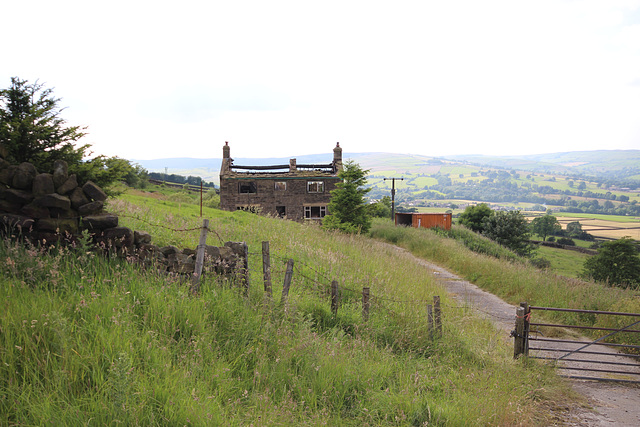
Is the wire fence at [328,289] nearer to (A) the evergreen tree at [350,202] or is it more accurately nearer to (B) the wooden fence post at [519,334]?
(B) the wooden fence post at [519,334]

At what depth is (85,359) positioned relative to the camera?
3.90m

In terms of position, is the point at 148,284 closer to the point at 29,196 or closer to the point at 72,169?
the point at 29,196

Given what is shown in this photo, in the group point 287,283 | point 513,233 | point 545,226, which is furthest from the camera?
point 545,226

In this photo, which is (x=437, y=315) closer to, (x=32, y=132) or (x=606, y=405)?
(x=606, y=405)

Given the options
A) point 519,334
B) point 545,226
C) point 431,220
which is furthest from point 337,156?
point 545,226

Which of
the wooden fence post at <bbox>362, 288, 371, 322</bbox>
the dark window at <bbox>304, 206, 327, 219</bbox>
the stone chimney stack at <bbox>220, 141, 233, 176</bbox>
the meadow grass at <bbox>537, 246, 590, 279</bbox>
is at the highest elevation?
the stone chimney stack at <bbox>220, 141, 233, 176</bbox>

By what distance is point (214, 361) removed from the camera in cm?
473

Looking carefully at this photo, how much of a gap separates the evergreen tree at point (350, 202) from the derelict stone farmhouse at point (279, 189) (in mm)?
11945

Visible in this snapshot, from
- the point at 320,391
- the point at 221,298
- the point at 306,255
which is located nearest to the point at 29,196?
the point at 221,298

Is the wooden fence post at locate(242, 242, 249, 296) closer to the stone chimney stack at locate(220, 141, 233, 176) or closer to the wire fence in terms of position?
the wire fence

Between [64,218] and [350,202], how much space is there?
24.7m

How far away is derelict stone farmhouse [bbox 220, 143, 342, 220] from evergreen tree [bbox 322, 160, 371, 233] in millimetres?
11945

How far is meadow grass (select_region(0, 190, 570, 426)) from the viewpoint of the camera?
3.62 meters

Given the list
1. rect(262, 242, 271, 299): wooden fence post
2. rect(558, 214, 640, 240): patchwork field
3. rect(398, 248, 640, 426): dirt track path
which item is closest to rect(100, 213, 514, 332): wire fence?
rect(262, 242, 271, 299): wooden fence post
